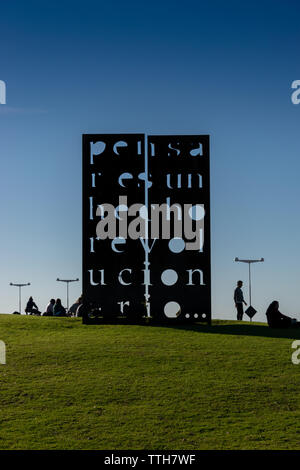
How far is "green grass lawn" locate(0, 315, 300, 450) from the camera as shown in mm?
13117

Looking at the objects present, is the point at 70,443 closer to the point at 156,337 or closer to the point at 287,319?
the point at 156,337

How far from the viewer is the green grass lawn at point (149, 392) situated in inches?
516

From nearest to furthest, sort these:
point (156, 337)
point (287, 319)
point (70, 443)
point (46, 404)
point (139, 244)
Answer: point (70, 443) → point (46, 404) → point (156, 337) → point (287, 319) → point (139, 244)

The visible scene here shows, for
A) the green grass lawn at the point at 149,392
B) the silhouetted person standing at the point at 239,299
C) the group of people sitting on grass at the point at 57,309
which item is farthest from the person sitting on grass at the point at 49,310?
the silhouetted person standing at the point at 239,299

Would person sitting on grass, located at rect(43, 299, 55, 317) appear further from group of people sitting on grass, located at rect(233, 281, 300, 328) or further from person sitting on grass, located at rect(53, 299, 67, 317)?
group of people sitting on grass, located at rect(233, 281, 300, 328)

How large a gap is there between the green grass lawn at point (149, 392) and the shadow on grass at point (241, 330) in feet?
1.01

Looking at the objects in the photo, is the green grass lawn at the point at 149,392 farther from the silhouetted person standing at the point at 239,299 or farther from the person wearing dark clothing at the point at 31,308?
the person wearing dark clothing at the point at 31,308

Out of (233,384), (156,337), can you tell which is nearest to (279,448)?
(233,384)

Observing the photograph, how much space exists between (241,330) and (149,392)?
877 cm

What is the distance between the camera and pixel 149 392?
15555 mm

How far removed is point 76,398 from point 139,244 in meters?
10.8

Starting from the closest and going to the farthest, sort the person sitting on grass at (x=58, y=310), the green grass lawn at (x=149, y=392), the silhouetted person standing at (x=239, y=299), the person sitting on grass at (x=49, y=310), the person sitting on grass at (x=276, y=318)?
1. the green grass lawn at (x=149, y=392)
2. the person sitting on grass at (x=276, y=318)
3. the silhouetted person standing at (x=239, y=299)
4. the person sitting on grass at (x=58, y=310)
5. the person sitting on grass at (x=49, y=310)
